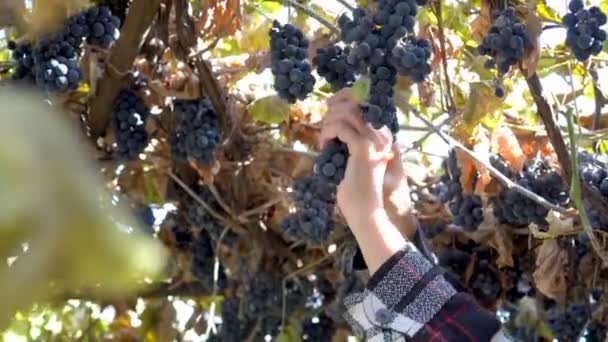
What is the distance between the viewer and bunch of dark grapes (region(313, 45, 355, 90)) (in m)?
1.36

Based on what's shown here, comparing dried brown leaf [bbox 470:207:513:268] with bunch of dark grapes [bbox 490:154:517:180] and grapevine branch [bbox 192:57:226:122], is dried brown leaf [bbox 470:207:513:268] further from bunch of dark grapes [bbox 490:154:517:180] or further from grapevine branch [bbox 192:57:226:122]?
grapevine branch [bbox 192:57:226:122]

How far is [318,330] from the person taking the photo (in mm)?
2500

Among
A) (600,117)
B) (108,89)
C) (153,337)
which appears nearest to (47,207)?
(108,89)

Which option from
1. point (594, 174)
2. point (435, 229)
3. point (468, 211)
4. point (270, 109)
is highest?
point (270, 109)

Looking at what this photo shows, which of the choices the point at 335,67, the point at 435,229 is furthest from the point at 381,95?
the point at 435,229

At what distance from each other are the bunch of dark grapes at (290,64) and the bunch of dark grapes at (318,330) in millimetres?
1160

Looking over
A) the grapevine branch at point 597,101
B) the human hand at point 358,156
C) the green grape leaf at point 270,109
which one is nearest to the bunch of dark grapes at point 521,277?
the grapevine branch at point 597,101

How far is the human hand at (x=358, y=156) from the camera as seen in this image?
1.40 meters

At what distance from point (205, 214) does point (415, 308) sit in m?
0.81

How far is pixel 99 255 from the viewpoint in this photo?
0.48 ft

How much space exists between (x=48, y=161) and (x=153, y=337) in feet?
8.53

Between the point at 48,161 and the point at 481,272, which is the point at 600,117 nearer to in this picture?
the point at 481,272

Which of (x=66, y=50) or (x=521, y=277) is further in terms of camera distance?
(x=521, y=277)

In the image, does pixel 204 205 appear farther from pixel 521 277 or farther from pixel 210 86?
pixel 521 277
